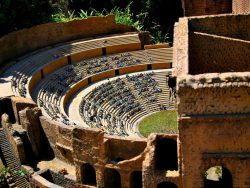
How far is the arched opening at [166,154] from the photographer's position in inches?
827

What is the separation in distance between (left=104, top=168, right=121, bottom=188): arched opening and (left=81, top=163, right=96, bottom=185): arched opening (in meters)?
0.89

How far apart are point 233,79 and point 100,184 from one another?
9.52 metres

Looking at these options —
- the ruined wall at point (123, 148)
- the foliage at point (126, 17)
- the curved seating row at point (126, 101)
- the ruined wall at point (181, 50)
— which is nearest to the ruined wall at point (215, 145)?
the ruined wall at point (181, 50)

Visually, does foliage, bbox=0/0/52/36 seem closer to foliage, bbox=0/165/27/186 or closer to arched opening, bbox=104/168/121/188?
foliage, bbox=0/165/27/186

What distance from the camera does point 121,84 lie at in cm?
3794

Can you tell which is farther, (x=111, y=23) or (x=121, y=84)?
(x=111, y=23)

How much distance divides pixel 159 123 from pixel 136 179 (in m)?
11.5

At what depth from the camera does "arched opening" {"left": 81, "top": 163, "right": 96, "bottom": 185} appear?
918 inches

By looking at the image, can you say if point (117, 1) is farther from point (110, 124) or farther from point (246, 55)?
point (246, 55)

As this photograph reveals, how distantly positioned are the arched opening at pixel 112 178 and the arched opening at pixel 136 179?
990mm

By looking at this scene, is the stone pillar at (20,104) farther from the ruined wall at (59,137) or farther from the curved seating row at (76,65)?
the curved seating row at (76,65)

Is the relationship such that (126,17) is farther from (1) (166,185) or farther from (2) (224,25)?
(1) (166,185)

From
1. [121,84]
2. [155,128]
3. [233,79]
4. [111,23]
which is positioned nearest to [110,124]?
[155,128]

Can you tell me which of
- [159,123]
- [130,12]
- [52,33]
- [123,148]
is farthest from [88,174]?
[130,12]
